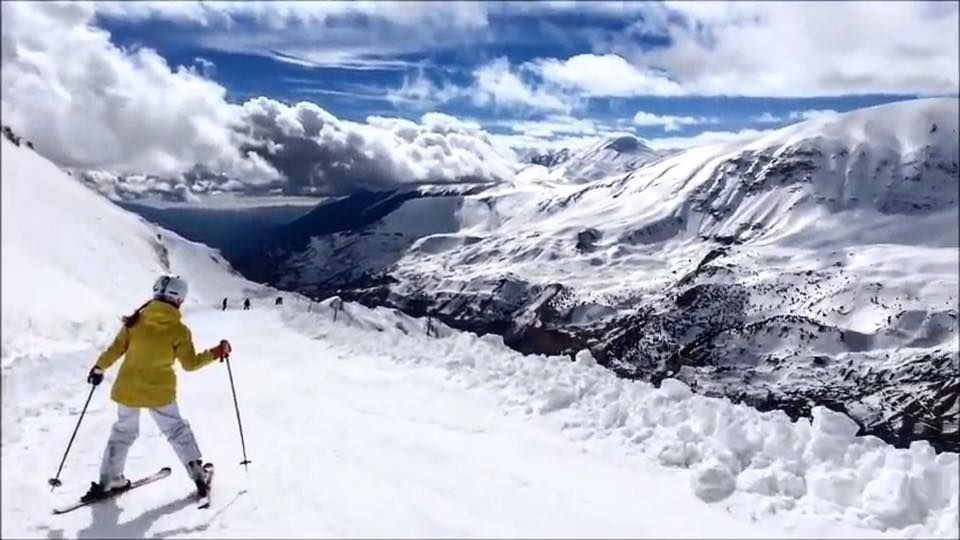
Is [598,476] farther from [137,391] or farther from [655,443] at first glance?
[137,391]

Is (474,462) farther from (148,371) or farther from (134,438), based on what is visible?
(148,371)

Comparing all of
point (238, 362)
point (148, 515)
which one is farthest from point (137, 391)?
point (238, 362)

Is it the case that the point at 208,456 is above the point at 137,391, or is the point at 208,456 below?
below

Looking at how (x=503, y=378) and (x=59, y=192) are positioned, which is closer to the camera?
(x=503, y=378)

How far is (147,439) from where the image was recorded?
13.6 meters

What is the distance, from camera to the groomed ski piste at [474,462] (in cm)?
988

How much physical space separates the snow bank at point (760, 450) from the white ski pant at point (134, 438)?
19.3ft

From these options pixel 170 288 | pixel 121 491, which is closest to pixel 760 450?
pixel 170 288

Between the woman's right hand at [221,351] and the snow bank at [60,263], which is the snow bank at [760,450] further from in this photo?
the snow bank at [60,263]

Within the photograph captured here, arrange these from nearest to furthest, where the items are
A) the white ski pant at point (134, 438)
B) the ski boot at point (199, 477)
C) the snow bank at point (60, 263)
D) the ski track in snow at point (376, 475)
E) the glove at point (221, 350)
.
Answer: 1. the ski track in snow at point (376, 475)
2. the white ski pant at point (134, 438)
3. the ski boot at point (199, 477)
4. the glove at point (221, 350)
5. the snow bank at point (60, 263)

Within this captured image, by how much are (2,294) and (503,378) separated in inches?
543

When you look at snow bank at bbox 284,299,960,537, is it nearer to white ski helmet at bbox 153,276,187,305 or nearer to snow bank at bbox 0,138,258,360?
white ski helmet at bbox 153,276,187,305

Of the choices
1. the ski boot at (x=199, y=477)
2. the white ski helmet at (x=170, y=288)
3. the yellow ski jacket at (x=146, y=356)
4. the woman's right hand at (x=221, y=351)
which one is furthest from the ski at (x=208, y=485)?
the white ski helmet at (x=170, y=288)

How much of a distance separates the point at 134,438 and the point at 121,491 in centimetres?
61
